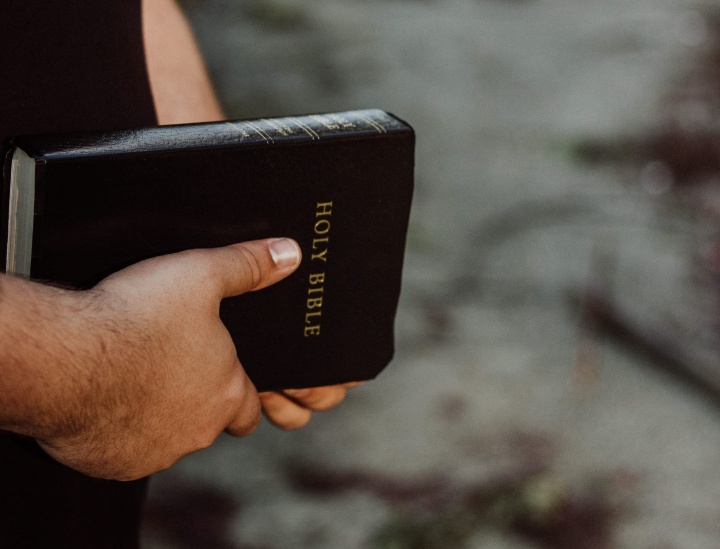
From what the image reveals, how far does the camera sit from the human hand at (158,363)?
0.77 meters

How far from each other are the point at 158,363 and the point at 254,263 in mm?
145

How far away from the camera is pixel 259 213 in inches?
35.5

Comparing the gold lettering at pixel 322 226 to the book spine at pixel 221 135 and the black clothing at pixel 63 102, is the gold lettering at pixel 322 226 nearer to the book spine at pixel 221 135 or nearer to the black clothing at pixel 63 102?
the book spine at pixel 221 135

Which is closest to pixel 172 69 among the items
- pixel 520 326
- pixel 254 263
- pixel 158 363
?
pixel 254 263

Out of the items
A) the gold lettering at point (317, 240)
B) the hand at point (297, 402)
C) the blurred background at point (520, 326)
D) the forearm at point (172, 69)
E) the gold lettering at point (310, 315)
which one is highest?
the forearm at point (172, 69)

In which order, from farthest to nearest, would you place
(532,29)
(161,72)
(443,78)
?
1. (532,29)
2. (443,78)
3. (161,72)

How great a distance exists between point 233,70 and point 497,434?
9.59 feet

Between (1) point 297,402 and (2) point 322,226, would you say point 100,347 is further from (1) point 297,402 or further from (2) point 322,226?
(1) point 297,402

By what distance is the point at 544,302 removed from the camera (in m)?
2.94

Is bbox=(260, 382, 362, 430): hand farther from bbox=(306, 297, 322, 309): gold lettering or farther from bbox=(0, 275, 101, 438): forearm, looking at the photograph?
bbox=(0, 275, 101, 438): forearm

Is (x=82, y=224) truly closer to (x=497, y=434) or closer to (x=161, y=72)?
(x=161, y=72)

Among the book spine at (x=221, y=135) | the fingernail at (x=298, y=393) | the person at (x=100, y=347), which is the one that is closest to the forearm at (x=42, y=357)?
the person at (x=100, y=347)

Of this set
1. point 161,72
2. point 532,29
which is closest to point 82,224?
point 161,72

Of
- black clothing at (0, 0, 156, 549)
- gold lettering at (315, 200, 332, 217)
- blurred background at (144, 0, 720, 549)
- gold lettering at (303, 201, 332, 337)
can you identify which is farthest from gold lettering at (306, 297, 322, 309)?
blurred background at (144, 0, 720, 549)
